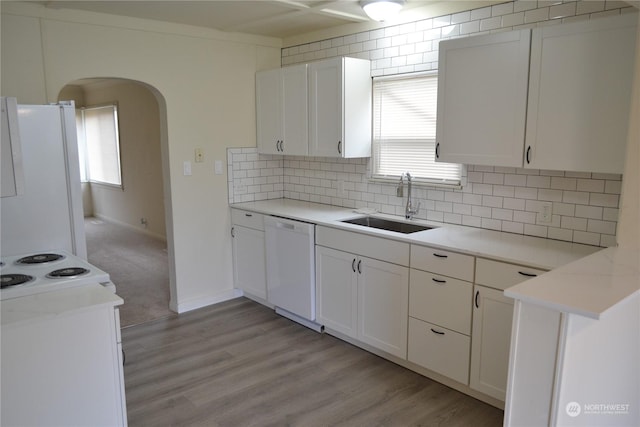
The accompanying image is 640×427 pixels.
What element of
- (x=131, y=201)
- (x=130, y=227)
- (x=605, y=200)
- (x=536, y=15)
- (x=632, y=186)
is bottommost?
(x=130, y=227)

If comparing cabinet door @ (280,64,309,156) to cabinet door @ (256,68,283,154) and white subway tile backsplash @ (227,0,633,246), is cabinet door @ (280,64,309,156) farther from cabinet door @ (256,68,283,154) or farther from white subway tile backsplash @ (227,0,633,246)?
white subway tile backsplash @ (227,0,633,246)

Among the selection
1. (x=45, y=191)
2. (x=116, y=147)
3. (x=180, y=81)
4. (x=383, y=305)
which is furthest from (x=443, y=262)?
(x=116, y=147)

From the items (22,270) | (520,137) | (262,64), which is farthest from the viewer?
(262,64)

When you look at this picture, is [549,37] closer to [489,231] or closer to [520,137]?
[520,137]

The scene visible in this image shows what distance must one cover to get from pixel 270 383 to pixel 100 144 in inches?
271

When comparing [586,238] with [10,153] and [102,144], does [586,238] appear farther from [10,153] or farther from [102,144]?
[102,144]

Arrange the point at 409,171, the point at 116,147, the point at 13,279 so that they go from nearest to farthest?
the point at 13,279 < the point at 409,171 < the point at 116,147

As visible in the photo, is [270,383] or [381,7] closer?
[270,383]

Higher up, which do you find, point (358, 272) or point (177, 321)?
point (358, 272)

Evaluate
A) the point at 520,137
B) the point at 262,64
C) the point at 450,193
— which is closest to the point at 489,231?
the point at 450,193

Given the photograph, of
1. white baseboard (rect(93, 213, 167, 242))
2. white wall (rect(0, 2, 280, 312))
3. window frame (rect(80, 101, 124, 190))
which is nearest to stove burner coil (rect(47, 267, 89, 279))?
white wall (rect(0, 2, 280, 312))

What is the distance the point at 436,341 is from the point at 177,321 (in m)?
2.21

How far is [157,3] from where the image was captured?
3.39 metres

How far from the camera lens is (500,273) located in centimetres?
262
